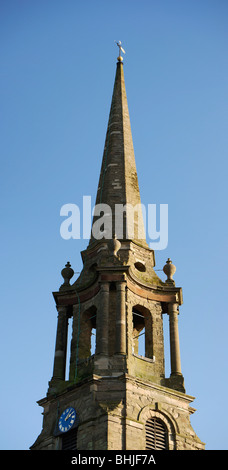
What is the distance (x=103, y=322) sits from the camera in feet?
156

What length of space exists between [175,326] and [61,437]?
899 cm

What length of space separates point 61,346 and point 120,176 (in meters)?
11.9

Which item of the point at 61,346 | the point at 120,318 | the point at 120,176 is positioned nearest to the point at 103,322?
the point at 120,318

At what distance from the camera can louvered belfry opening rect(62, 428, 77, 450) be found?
44469mm

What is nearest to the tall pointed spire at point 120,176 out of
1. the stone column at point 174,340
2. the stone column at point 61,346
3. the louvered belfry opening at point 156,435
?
the stone column at point 174,340

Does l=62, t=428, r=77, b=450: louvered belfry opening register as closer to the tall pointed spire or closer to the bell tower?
the bell tower

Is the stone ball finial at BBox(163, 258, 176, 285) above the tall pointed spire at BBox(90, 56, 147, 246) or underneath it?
underneath

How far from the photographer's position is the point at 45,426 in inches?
1849

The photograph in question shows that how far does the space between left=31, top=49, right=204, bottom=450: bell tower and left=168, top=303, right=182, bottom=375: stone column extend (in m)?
0.06

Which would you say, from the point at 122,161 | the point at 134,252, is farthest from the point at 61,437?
the point at 122,161

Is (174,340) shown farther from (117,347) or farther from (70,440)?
(70,440)

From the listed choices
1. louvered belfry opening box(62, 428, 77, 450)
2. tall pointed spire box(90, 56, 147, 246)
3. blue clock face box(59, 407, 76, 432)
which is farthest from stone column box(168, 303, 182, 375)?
louvered belfry opening box(62, 428, 77, 450)

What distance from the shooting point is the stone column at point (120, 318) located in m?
46.5
